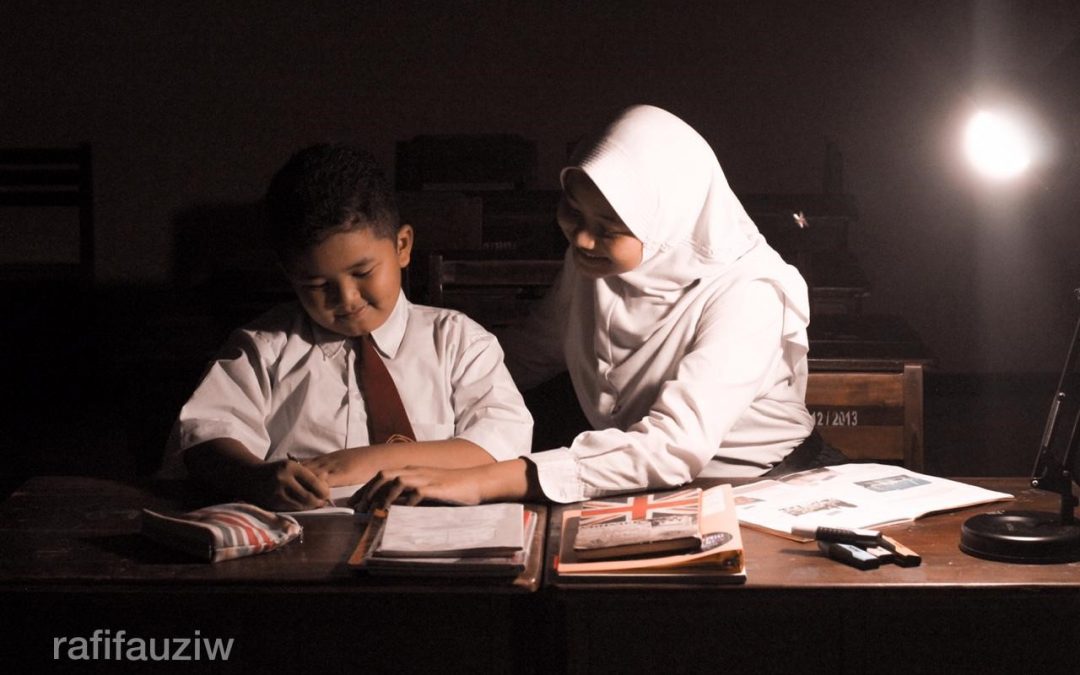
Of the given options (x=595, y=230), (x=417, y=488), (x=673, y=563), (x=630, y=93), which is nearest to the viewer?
(x=673, y=563)

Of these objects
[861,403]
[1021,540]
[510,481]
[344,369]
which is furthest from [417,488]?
[861,403]

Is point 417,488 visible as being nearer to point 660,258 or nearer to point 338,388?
point 338,388

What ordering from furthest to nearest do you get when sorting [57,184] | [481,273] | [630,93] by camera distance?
[630,93] < [57,184] < [481,273]

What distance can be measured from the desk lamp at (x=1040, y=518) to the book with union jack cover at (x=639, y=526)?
362mm

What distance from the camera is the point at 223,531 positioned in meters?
1.61

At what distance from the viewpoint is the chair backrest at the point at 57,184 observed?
17.6 feet

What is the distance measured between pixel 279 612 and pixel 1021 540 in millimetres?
912

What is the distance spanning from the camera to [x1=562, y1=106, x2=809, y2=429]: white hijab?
212 centimetres

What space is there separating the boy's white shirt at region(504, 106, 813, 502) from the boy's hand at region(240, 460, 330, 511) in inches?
14.9

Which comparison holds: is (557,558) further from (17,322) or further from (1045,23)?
(1045,23)

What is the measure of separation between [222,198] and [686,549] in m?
4.86

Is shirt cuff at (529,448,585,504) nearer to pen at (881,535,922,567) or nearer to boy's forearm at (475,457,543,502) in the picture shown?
boy's forearm at (475,457,543,502)

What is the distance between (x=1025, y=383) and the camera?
19.6ft

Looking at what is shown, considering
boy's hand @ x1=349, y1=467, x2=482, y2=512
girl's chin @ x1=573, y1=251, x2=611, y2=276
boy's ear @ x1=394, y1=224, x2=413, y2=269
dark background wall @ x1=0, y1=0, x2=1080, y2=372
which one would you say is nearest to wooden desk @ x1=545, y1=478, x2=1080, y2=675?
boy's hand @ x1=349, y1=467, x2=482, y2=512
